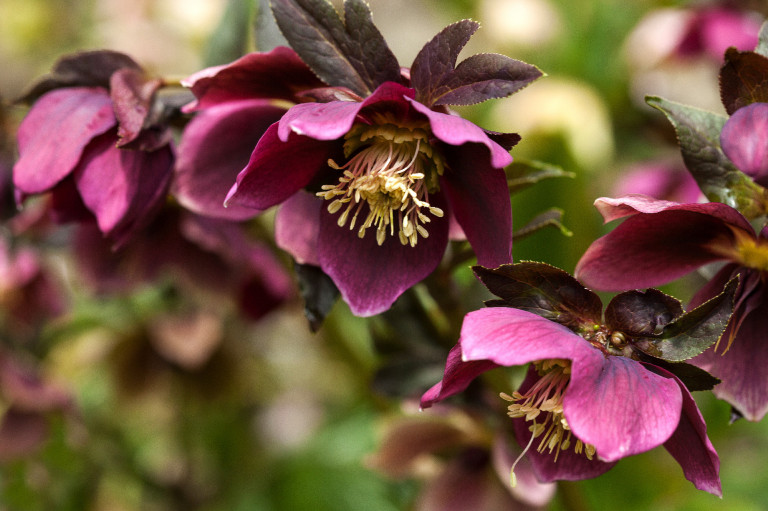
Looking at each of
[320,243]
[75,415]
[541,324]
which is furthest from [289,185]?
[75,415]

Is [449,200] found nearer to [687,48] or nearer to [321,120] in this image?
[321,120]

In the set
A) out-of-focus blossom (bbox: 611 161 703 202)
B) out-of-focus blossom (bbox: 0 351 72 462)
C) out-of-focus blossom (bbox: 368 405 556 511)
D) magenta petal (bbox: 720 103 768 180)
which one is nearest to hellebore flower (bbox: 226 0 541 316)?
magenta petal (bbox: 720 103 768 180)

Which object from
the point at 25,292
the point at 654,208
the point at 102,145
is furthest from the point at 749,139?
the point at 25,292

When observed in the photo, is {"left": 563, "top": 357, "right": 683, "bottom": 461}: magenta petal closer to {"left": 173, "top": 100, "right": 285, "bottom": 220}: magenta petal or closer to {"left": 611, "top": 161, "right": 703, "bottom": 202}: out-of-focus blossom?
{"left": 173, "top": 100, "right": 285, "bottom": 220}: magenta petal

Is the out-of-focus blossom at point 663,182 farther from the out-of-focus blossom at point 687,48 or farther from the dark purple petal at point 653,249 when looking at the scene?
the dark purple petal at point 653,249

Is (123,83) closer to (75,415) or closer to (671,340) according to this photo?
(671,340)
